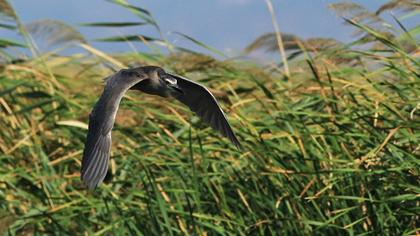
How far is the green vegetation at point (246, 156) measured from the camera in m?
3.46

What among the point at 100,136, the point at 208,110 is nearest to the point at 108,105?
the point at 100,136

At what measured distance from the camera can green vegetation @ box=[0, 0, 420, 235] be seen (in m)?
3.46

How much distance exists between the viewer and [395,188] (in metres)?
3.47

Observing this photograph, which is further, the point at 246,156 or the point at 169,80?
the point at 246,156

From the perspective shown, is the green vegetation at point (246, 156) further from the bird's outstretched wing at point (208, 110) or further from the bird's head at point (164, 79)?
the bird's head at point (164, 79)

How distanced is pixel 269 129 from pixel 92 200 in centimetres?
73

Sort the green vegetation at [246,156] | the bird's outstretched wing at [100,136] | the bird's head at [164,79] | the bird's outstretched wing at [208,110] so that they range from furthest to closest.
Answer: the green vegetation at [246,156] < the bird's outstretched wing at [208,110] < the bird's head at [164,79] < the bird's outstretched wing at [100,136]

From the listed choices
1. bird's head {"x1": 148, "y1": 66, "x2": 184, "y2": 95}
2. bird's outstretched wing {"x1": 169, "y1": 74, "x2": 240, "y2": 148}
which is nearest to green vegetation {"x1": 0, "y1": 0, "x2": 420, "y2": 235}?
bird's outstretched wing {"x1": 169, "y1": 74, "x2": 240, "y2": 148}

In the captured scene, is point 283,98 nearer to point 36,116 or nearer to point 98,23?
point 98,23

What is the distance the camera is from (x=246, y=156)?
3.74m

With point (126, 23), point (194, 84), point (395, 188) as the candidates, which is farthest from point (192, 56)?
point (194, 84)

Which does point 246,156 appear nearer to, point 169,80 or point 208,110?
point 208,110

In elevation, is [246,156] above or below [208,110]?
below

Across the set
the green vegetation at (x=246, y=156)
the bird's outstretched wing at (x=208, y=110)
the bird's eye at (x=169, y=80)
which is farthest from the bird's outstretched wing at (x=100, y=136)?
the green vegetation at (x=246, y=156)
